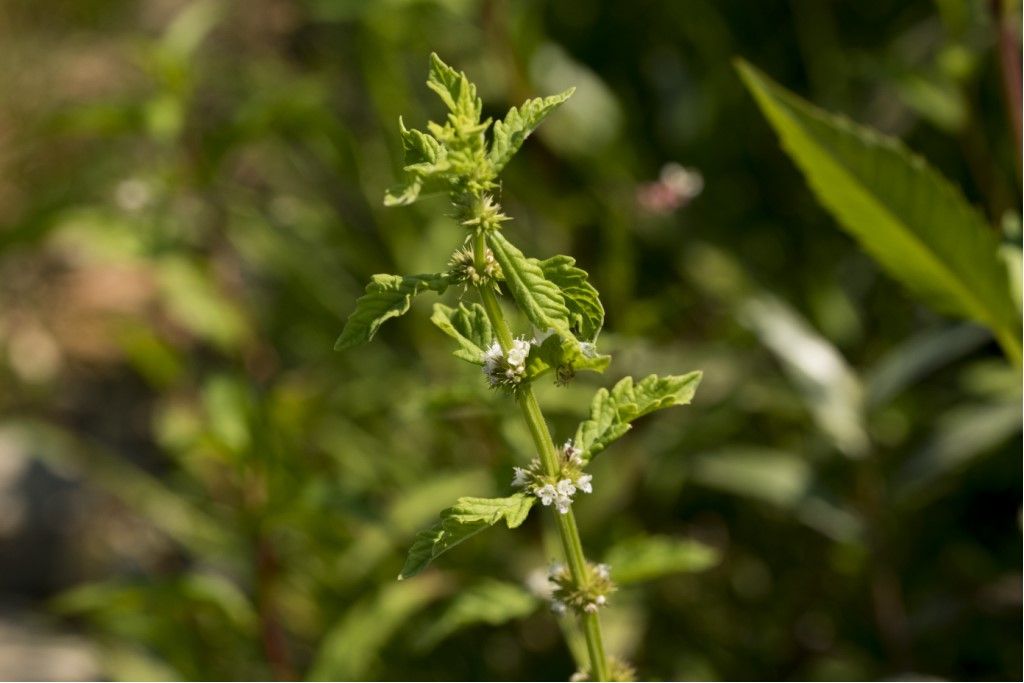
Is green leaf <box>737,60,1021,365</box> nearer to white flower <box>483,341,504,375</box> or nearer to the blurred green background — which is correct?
the blurred green background

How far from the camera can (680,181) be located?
146 cm

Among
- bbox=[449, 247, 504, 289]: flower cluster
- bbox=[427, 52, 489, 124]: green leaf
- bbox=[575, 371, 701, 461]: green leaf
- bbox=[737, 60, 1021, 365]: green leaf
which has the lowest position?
bbox=[575, 371, 701, 461]: green leaf

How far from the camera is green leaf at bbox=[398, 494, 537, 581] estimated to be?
69cm

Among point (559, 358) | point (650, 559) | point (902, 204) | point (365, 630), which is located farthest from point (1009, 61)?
point (365, 630)

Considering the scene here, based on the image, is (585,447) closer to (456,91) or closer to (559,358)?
(559,358)

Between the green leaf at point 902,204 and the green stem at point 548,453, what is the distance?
434 mm

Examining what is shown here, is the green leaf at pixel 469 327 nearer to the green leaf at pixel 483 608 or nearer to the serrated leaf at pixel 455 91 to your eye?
the serrated leaf at pixel 455 91

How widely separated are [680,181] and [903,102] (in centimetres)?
47

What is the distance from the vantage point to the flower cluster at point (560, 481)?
28.1 inches

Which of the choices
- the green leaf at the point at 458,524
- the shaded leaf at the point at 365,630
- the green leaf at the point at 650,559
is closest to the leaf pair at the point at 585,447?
the green leaf at the point at 458,524

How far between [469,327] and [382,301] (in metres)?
0.08

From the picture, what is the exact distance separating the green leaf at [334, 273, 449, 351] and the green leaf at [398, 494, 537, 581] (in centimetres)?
12

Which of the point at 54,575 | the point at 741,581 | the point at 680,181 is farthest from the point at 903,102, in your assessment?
the point at 54,575

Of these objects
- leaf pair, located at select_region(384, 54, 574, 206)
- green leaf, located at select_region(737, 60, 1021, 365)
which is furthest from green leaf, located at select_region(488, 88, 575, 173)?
green leaf, located at select_region(737, 60, 1021, 365)
